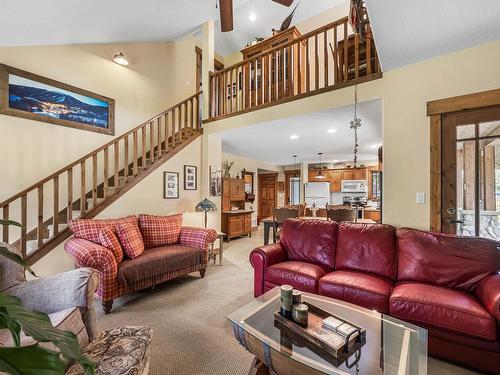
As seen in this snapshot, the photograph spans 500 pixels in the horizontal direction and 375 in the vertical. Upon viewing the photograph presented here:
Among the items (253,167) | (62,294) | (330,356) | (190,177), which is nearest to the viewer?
(330,356)

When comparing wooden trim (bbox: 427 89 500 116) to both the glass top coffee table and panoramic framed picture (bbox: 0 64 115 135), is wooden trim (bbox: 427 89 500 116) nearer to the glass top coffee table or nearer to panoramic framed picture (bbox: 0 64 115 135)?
the glass top coffee table

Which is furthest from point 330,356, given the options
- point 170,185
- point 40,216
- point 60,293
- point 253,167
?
point 253,167

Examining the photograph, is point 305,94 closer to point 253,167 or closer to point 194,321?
point 194,321

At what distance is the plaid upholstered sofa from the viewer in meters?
2.44

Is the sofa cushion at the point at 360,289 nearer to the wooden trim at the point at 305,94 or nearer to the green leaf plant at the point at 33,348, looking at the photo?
the green leaf plant at the point at 33,348

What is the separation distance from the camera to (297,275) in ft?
7.91

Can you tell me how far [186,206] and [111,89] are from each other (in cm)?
241

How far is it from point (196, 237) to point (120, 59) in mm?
3346

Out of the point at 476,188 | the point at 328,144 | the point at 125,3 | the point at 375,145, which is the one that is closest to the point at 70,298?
the point at 125,3

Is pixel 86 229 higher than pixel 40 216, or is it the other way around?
pixel 40 216

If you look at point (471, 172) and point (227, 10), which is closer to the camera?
point (227, 10)

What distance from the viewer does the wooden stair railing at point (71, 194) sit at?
2.71m

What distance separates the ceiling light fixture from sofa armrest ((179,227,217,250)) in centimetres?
315

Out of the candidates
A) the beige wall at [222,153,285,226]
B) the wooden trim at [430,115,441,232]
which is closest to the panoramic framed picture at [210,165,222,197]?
the beige wall at [222,153,285,226]
